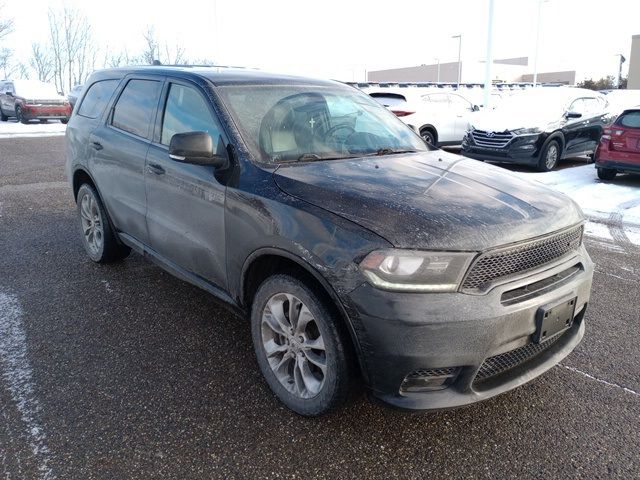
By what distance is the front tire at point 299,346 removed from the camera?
2.42 meters

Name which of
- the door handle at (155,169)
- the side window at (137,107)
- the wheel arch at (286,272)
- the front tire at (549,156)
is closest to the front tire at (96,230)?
the side window at (137,107)

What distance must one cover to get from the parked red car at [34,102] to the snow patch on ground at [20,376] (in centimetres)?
2004

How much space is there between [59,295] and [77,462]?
85.9 inches

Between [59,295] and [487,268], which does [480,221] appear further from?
[59,295]

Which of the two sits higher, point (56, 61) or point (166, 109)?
point (56, 61)

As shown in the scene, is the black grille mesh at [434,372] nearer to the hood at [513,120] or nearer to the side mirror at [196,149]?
the side mirror at [196,149]

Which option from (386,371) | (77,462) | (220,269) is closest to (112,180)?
(220,269)

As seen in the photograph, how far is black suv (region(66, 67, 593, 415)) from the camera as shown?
88.7 inches

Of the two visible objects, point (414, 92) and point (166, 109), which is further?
point (414, 92)

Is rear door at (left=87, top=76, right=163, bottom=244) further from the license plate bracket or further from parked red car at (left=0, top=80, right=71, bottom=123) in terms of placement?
parked red car at (left=0, top=80, right=71, bottom=123)

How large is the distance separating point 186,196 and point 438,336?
6.00 feet

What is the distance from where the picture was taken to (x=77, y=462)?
7.75 ft

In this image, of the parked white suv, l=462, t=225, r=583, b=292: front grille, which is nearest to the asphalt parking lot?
l=462, t=225, r=583, b=292: front grille

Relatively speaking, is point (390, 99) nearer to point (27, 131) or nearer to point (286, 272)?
point (286, 272)
